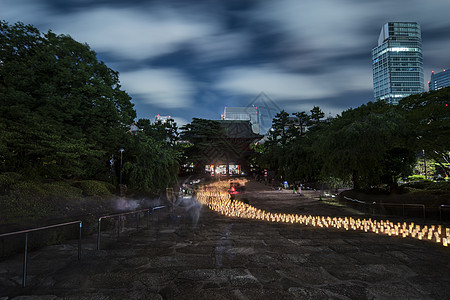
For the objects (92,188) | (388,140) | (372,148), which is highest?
(388,140)

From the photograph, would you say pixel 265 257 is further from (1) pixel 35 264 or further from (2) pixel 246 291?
(1) pixel 35 264

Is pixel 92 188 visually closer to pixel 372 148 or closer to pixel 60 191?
pixel 60 191

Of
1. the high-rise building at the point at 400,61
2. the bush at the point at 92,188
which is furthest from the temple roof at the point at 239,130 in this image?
the high-rise building at the point at 400,61

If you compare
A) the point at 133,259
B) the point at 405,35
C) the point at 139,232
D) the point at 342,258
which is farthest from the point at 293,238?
the point at 405,35

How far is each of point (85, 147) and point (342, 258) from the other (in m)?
10.6

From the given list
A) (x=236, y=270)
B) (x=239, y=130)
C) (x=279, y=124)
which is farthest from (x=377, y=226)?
(x=239, y=130)

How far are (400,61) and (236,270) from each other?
176 meters

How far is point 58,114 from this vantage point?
404 inches

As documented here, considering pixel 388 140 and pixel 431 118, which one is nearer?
pixel 431 118

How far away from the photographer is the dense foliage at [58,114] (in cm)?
941

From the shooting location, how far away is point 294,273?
4.16 meters

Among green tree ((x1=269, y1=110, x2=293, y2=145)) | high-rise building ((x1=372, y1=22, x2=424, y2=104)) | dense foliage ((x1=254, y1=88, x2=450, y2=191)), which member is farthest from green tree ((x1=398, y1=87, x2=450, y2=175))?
high-rise building ((x1=372, y1=22, x2=424, y2=104))

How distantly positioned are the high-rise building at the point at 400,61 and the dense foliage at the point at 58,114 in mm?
155270

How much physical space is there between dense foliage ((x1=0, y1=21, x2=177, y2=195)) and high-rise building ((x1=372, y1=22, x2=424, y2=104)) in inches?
6113
